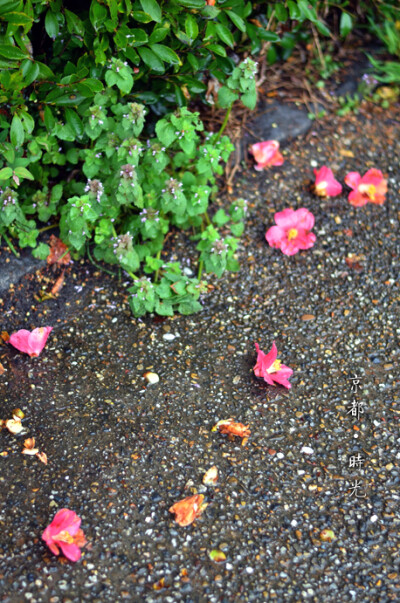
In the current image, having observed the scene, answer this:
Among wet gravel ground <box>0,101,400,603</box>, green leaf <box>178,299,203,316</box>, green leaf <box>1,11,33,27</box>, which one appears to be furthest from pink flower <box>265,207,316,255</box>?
green leaf <box>1,11,33,27</box>

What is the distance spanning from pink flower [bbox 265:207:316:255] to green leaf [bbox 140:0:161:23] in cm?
90

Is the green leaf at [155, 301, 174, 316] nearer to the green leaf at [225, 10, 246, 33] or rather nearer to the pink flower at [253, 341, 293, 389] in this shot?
the pink flower at [253, 341, 293, 389]

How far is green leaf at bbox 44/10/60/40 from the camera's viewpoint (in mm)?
2016

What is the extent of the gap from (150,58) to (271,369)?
107 cm

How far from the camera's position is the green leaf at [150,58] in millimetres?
2064

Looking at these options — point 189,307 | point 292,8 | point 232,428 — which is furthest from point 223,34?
point 232,428

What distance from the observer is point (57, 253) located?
2408 mm

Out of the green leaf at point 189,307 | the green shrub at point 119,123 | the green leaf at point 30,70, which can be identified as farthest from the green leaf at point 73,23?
the green leaf at point 189,307

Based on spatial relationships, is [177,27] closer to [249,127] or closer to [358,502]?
[249,127]

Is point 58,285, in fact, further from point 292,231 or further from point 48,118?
point 292,231

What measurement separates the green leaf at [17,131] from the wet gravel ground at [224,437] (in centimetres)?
54

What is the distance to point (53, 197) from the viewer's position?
7.54ft

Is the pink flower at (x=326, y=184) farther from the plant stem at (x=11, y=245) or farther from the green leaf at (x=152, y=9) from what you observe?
the plant stem at (x=11, y=245)

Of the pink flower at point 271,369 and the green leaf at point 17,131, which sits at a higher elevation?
the green leaf at point 17,131
